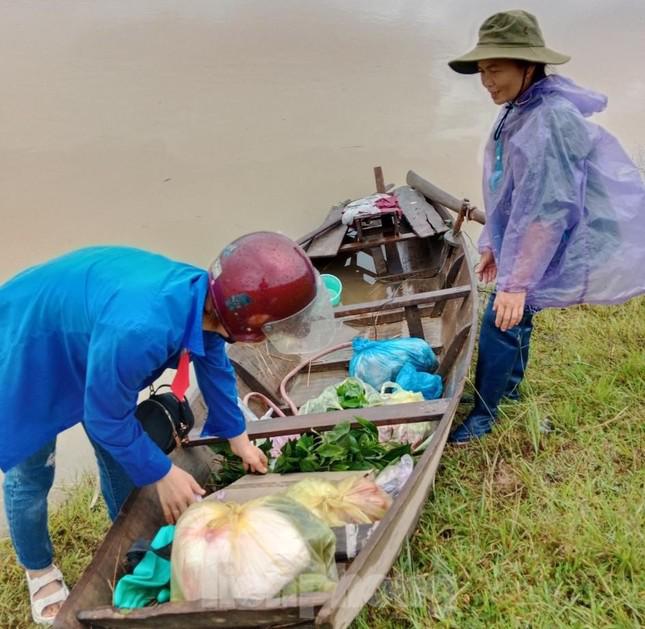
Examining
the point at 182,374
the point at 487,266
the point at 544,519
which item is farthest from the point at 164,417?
the point at 487,266

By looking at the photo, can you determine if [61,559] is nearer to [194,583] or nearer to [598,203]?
[194,583]

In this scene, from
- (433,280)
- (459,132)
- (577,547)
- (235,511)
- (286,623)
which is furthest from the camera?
(459,132)

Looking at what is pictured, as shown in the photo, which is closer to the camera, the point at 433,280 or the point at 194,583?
the point at 194,583

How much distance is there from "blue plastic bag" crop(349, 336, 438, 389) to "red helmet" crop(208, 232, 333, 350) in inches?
72.2

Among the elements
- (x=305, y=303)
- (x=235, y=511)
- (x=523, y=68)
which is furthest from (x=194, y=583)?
(x=523, y=68)

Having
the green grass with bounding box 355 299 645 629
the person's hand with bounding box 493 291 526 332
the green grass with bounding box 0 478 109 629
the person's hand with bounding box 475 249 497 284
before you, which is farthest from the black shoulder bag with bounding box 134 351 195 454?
the person's hand with bounding box 475 249 497 284

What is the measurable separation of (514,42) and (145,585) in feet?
7.86

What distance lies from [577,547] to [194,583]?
4.79 ft

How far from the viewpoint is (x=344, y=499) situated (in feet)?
6.95

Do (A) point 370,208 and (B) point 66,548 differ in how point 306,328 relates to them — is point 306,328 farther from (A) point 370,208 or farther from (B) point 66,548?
(A) point 370,208

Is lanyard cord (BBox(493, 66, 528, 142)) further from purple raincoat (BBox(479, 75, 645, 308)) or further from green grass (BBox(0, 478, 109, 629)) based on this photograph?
green grass (BBox(0, 478, 109, 629))

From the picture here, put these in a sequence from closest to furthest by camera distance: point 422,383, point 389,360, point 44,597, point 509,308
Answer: point 44,597 → point 509,308 → point 422,383 → point 389,360

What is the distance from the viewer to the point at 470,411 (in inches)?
126

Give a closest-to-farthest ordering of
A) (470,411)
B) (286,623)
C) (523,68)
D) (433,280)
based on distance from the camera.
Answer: (286,623) < (523,68) < (470,411) < (433,280)
